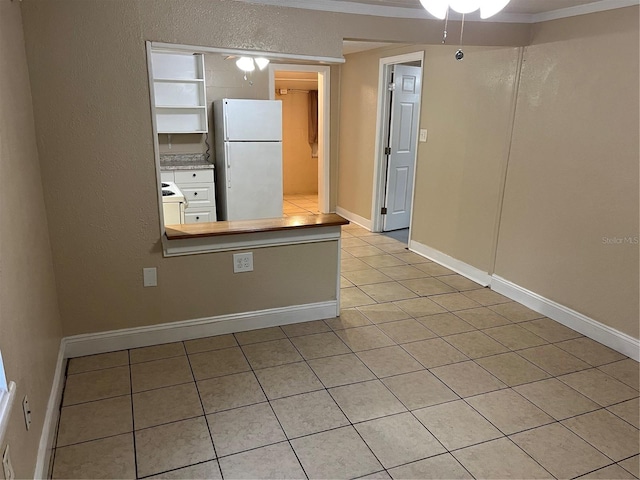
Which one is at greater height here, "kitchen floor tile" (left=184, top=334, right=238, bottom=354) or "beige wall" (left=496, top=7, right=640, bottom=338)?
"beige wall" (left=496, top=7, right=640, bottom=338)

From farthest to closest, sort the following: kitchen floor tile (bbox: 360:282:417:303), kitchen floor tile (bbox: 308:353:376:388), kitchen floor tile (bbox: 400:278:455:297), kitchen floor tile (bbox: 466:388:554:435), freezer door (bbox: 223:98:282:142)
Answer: freezer door (bbox: 223:98:282:142)
kitchen floor tile (bbox: 400:278:455:297)
kitchen floor tile (bbox: 360:282:417:303)
kitchen floor tile (bbox: 308:353:376:388)
kitchen floor tile (bbox: 466:388:554:435)

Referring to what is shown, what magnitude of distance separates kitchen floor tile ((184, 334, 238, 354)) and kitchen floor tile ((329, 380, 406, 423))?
2.67 ft

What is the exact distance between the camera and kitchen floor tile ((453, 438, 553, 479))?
6.07 ft

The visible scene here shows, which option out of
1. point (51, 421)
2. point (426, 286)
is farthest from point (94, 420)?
point (426, 286)

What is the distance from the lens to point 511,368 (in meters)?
2.65

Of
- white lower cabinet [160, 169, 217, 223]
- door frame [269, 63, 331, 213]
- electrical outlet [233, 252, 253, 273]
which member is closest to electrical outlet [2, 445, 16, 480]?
electrical outlet [233, 252, 253, 273]

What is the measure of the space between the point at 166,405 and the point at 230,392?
1.05 ft

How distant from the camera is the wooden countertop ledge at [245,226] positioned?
2.71 meters

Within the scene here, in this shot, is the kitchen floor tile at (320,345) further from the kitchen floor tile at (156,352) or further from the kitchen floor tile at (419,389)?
the kitchen floor tile at (156,352)

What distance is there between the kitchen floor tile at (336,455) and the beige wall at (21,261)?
1.03 metres

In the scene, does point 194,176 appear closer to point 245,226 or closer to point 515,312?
point 245,226

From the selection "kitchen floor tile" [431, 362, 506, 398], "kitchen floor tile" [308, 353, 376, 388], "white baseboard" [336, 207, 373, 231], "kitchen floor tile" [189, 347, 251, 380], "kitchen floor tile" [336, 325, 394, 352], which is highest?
"white baseboard" [336, 207, 373, 231]

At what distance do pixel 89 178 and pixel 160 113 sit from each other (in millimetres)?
2648

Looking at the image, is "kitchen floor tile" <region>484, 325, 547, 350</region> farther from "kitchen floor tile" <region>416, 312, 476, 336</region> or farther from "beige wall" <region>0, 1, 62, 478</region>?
"beige wall" <region>0, 1, 62, 478</region>
